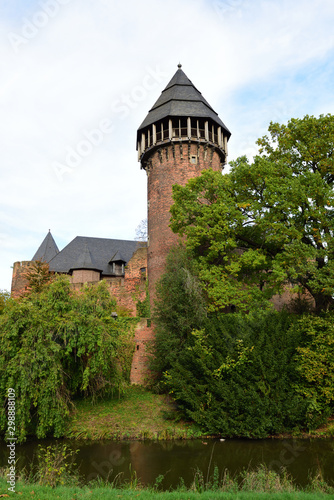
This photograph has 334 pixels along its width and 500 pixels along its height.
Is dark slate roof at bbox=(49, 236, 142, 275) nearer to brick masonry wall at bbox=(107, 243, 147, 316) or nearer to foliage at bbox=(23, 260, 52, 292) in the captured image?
brick masonry wall at bbox=(107, 243, 147, 316)

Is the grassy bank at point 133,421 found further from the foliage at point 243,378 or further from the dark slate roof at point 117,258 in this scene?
the dark slate roof at point 117,258

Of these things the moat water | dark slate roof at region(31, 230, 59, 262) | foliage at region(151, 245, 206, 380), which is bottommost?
the moat water

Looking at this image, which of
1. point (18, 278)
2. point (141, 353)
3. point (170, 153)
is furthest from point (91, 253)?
point (141, 353)

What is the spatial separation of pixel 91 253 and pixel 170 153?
43.8ft

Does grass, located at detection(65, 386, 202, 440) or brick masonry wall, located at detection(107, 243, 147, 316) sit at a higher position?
brick masonry wall, located at detection(107, 243, 147, 316)

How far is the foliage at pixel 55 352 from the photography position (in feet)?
41.5

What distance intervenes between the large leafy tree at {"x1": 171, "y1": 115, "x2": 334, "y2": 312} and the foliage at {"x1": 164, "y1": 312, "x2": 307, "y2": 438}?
1368 mm

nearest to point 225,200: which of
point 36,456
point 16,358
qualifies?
point 16,358

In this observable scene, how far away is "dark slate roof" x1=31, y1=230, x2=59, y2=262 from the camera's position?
35188 mm

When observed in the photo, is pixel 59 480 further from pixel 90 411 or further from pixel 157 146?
pixel 157 146

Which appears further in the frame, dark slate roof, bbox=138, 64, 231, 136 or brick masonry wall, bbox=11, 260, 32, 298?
brick masonry wall, bbox=11, 260, 32, 298

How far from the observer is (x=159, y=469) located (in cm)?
1069

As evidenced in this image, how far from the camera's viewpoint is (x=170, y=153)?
23.1 meters

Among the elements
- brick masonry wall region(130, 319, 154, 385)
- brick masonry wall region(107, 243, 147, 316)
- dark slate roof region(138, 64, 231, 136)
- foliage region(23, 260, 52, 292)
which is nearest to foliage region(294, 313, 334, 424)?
brick masonry wall region(130, 319, 154, 385)
